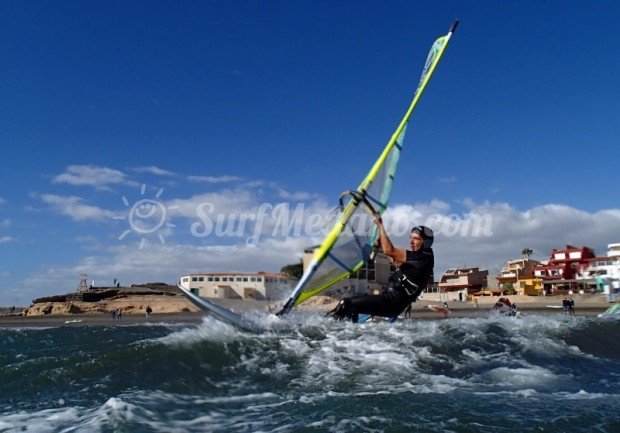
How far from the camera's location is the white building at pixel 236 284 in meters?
47.6

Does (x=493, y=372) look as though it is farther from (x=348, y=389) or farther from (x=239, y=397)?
(x=239, y=397)

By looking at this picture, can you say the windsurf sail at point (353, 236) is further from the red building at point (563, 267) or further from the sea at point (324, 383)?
the red building at point (563, 267)

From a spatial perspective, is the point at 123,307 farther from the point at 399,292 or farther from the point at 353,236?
the point at 399,292

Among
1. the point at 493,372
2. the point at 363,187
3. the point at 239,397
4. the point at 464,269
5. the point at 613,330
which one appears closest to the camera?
the point at 239,397

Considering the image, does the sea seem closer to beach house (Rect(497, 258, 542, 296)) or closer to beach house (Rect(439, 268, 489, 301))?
beach house (Rect(497, 258, 542, 296))

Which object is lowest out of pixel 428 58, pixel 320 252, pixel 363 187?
pixel 320 252

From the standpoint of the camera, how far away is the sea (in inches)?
144

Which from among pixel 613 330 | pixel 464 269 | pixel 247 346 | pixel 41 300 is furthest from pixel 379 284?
pixel 247 346

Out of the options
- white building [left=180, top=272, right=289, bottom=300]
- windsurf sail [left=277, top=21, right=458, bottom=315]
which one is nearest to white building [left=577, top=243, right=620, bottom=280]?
white building [left=180, top=272, right=289, bottom=300]

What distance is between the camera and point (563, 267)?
61.7 meters

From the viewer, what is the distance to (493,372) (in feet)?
Answer: 18.7

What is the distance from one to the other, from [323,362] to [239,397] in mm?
1541

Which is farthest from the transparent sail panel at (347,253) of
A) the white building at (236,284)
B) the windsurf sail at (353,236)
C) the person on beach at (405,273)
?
the white building at (236,284)

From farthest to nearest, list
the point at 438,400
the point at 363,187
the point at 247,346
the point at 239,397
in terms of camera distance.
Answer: the point at 363,187, the point at 247,346, the point at 239,397, the point at 438,400
